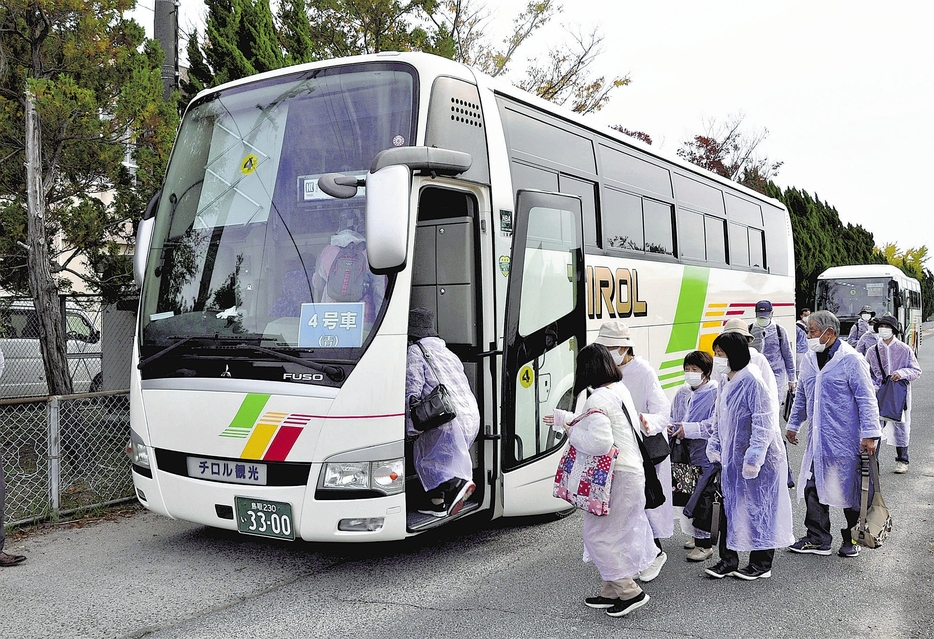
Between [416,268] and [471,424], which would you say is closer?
[471,424]

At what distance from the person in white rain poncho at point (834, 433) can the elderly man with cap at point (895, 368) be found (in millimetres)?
3599

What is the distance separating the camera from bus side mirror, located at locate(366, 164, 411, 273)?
466cm

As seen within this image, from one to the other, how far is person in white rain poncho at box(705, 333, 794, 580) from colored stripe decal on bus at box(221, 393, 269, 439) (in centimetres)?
296

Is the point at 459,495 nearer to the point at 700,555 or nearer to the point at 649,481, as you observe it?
the point at 649,481

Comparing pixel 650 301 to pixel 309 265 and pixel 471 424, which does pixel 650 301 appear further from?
pixel 309 265

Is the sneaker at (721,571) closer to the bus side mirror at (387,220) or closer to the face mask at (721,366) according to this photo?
the face mask at (721,366)

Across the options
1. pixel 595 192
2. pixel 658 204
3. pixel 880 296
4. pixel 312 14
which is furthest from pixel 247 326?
pixel 880 296

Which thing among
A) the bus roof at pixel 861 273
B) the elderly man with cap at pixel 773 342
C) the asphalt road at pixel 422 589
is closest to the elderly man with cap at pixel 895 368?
the elderly man with cap at pixel 773 342

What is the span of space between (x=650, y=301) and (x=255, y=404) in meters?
4.68

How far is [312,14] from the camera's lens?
15.1 metres

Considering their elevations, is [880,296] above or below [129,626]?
above

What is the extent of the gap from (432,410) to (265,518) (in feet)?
4.02

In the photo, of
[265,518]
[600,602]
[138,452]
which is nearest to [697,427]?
[600,602]

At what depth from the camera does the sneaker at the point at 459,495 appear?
5.40 meters
